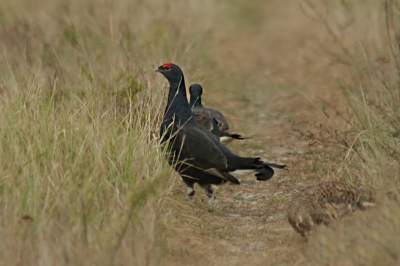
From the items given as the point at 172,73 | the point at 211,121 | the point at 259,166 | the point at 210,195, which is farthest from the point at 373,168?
the point at 211,121

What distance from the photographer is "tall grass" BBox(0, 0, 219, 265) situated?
6.02 metres

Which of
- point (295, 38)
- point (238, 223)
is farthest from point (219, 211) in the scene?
point (295, 38)

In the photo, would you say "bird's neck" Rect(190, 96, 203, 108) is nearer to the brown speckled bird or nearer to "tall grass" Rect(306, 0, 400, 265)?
"tall grass" Rect(306, 0, 400, 265)

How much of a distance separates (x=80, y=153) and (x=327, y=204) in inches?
64.4

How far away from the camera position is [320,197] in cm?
681

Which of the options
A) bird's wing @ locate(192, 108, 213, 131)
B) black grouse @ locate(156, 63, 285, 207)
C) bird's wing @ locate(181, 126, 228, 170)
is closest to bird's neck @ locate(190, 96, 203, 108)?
bird's wing @ locate(192, 108, 213, 131)

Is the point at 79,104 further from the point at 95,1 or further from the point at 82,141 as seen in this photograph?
the point at 95,1

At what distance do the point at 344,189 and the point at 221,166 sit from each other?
1583 mm

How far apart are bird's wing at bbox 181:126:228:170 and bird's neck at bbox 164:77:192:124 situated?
21cm

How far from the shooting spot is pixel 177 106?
8.51 metres

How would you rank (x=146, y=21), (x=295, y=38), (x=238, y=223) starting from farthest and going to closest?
(x=295, y=38)
(x=146, y=21)
(x=238, y=223)

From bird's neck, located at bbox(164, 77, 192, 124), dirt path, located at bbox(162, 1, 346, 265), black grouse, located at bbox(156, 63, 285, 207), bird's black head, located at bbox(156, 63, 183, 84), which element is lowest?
dirt path, located at bbox(162, 1, 346, 265)

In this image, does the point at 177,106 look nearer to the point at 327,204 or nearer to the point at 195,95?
the point at 195,95

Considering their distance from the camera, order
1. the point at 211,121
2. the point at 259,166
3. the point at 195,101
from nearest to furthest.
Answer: the point at 259,166, the point at 211,121, the point at 195,101
